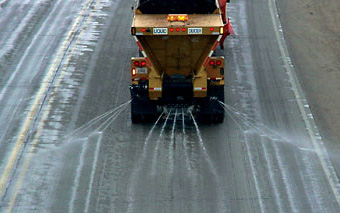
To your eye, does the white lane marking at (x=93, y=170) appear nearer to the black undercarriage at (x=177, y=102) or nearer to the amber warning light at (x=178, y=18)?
the black undercarriage at (x=177, y=102)

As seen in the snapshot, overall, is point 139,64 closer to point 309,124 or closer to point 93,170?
point 93,170

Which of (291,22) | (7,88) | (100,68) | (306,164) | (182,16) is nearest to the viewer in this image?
(306,164)

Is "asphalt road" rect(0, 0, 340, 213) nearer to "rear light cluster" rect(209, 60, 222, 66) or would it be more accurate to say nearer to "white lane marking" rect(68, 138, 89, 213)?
"white lane marking" rect(68, 138, 89, 213)

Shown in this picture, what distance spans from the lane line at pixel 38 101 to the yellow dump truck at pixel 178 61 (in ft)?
9.94

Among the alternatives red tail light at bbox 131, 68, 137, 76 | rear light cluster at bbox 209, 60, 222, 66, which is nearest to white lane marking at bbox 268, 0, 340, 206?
rear light cluster at bbox 209, 60, 222, 66

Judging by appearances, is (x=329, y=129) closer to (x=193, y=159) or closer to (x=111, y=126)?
(x=193, y=159)

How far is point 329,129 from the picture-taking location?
1956 cm

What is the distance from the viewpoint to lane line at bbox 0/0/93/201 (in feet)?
55.9

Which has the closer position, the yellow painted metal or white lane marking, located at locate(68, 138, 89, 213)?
white lane marking, located at locate(68, 138, 89, 213)

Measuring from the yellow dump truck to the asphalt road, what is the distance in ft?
2.08

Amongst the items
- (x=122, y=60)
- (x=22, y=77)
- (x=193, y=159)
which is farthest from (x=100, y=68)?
(x=193, y=159)

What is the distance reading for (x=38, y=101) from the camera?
69.7 feet

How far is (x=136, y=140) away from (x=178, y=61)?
2483mm

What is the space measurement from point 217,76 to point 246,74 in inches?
160
